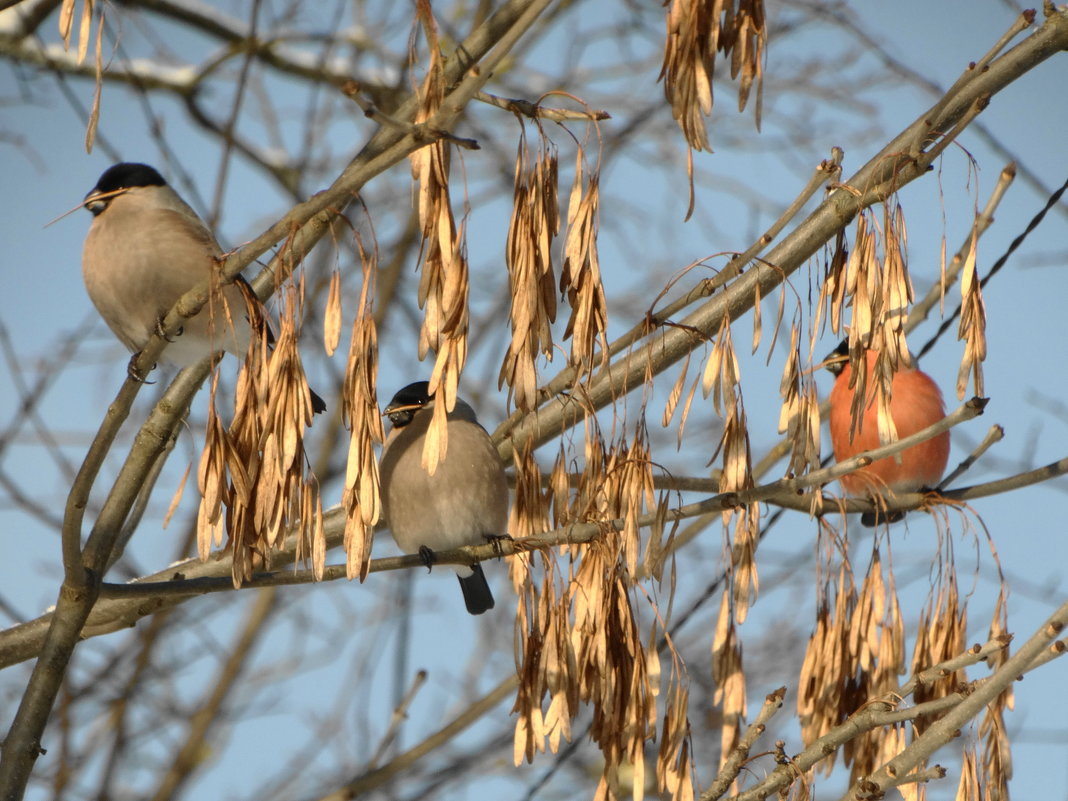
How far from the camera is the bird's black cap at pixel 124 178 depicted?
12.7 ft

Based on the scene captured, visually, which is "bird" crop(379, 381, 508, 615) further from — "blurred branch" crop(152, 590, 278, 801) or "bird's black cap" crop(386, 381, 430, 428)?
"blurred branch" crop(152, 590, 278, 801)

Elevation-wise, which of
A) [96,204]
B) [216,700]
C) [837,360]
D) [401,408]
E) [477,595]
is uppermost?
[837,360]

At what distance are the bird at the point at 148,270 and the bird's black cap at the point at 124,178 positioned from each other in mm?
103

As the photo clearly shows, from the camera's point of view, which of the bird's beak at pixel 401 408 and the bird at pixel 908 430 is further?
the bird at pixel 908 430

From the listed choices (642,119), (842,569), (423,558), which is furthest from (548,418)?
(642,119)

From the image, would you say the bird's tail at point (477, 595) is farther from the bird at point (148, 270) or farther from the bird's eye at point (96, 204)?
the bird's eye at point (96, 204)

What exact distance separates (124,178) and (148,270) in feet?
1.87

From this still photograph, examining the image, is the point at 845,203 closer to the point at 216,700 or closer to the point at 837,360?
the point at 216,700

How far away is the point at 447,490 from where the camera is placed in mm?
3592

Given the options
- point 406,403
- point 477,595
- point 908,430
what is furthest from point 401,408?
point 908,430

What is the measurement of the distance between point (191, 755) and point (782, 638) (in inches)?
138

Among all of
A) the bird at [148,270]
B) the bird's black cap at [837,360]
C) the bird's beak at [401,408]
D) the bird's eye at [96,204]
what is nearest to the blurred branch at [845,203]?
the bird at [148,270]

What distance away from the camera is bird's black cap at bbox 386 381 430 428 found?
3920 millimetres

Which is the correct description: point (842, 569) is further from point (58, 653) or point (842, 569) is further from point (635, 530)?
point (58, 653)
